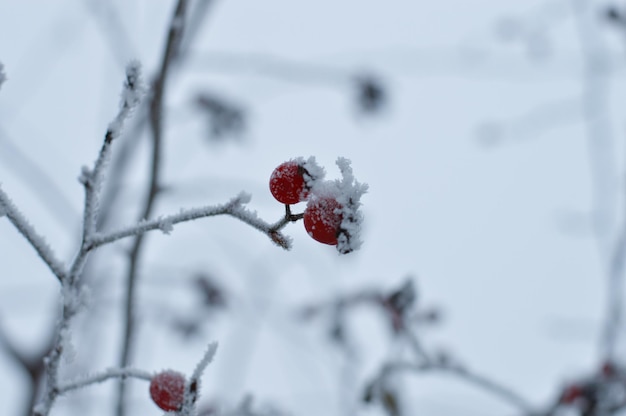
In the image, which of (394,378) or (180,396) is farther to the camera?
(394,378)

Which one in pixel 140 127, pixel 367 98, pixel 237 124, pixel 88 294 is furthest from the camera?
pixel 367 98

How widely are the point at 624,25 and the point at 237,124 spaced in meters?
2.47

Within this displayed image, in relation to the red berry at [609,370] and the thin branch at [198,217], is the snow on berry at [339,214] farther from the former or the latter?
the red berry at [609,370]

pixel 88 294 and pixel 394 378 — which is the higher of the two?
pixel 88 294

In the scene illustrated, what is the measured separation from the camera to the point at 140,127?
8.88ft

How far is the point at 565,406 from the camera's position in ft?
8.59

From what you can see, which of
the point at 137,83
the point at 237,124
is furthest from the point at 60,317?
the point at 237,124

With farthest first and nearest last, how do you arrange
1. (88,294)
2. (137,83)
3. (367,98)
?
(367,98) < (88,294) < (137,83)

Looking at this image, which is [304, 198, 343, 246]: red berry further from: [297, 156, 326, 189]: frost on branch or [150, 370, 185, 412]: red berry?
[150, 370, 185, 412]: red berry

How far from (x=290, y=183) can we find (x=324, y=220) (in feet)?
0.33

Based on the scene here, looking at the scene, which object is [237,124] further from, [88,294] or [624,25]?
[88,294]

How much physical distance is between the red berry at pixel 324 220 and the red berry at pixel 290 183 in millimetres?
46

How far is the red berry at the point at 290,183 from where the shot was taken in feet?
3.28

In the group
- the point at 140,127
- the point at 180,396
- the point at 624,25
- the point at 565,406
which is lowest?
the point at 565,406
